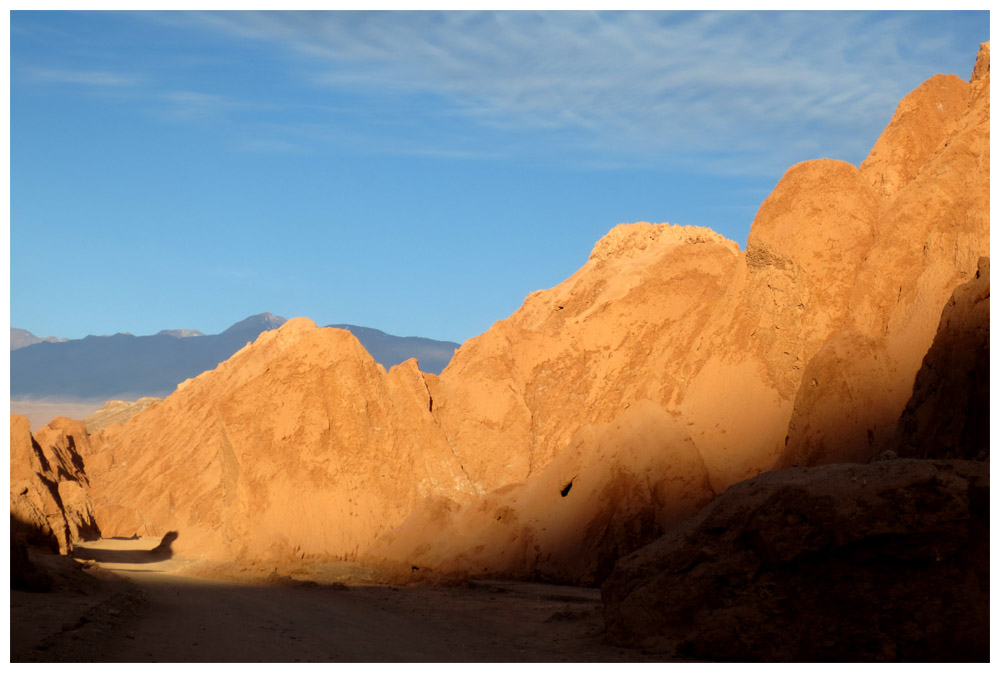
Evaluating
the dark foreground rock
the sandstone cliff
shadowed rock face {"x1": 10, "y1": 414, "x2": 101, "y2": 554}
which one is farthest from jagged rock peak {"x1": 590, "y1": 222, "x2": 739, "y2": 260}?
the dark foreground rock

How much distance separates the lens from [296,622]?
45.0ft

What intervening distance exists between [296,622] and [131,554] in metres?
19.7

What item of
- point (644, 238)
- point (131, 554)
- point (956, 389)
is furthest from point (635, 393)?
point (131, 554)

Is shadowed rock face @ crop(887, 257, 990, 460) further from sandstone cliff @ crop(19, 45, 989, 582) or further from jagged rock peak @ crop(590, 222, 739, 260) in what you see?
jagged rock peak @ crop(590, 222, 739, 260)

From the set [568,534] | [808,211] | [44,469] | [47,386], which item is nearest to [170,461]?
[44,469]

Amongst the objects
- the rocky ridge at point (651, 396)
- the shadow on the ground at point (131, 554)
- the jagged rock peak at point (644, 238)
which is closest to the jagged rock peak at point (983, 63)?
the rocky ridge at point (651, 396)

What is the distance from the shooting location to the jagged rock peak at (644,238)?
3556cm

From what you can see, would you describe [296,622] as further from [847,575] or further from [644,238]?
[644,238]

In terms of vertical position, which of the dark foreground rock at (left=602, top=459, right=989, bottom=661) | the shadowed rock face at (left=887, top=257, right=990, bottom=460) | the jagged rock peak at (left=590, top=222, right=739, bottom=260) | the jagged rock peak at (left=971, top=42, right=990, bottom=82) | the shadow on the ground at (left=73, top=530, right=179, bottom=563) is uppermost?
the jagged rock peak at (left=971, top=42, right=990, bottom=82)

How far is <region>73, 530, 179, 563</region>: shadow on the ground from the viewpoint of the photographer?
87.9ft

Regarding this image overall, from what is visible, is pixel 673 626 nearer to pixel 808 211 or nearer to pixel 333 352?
pixel 808 211

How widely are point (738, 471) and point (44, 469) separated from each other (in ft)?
71.7

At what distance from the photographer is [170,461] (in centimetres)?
4584

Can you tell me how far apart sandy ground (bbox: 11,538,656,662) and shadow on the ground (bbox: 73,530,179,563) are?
22.9 feet
